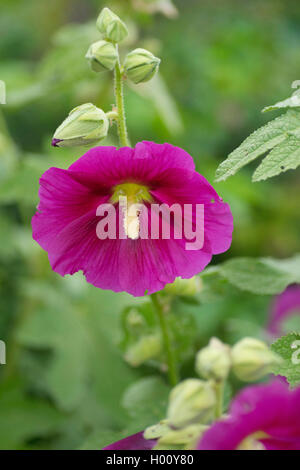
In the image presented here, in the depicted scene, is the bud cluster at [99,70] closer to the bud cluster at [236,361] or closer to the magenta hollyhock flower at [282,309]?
the bud cluster at [236,361]

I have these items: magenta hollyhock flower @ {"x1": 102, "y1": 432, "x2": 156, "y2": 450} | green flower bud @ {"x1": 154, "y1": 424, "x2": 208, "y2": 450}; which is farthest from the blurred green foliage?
green flower bud @ {"x1": 154, "y1": 424, "x2": 208, "y2": 450}

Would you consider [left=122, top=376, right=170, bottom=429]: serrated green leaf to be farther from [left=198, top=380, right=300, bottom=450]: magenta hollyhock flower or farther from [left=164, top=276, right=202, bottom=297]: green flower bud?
[left=198, top=380, right=300, bottom=450]: magenta hollyhock flower

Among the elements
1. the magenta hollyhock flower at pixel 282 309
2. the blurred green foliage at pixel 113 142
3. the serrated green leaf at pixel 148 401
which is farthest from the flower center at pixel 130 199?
the magenta hollyhock flower at pixel 282 309

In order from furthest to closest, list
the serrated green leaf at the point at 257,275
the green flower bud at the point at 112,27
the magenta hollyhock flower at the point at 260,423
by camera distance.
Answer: the serrated green leaf at the point at 257,275 → the green flower bud at the point at 112,27 → the magenta hollyhock flower at the point at 260,423

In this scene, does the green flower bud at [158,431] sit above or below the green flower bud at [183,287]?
below

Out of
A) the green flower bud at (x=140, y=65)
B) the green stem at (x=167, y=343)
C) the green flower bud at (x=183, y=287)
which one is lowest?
the green stem at (x=167, y=343)
